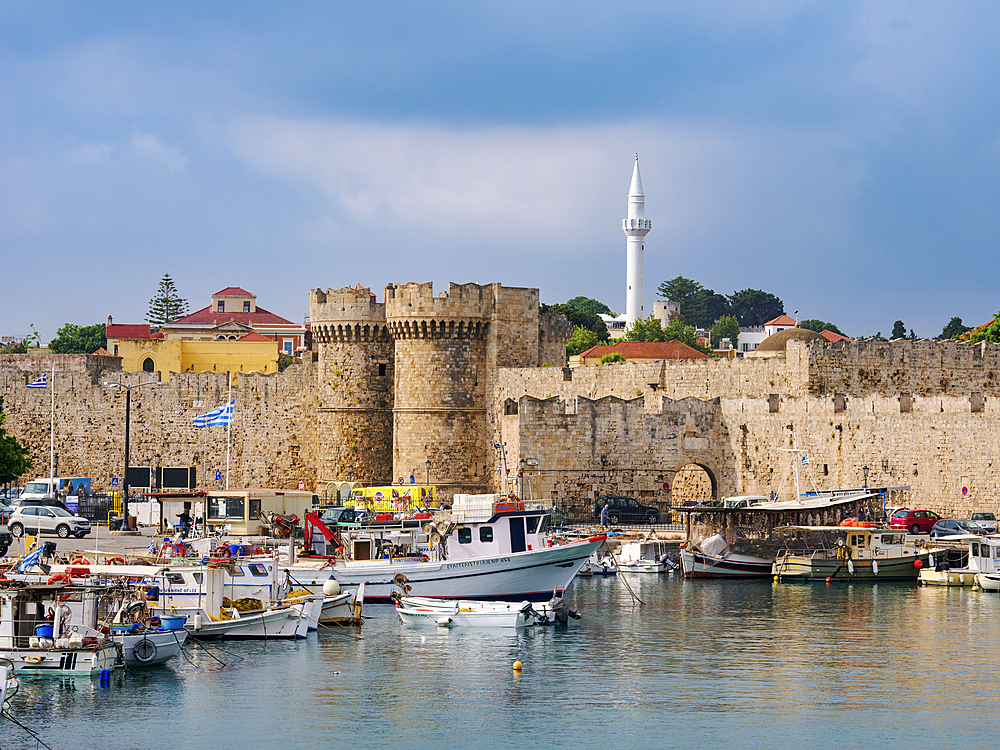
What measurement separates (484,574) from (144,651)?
8631mm

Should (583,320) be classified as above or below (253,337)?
above

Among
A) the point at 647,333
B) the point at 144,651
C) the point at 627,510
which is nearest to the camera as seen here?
the point at 144,651

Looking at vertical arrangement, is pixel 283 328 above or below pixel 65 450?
above

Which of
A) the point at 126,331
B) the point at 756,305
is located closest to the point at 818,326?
the point at 756,305

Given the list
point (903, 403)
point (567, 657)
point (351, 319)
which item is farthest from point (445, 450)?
point (567, 657)

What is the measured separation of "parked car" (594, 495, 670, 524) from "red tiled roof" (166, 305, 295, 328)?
6659 cm

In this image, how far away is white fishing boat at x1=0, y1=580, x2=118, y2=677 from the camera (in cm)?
2342

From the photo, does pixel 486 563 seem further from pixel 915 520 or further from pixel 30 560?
pixel 915 520

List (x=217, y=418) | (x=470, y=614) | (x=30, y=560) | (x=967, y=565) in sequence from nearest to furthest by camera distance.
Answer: (x=30, y=560) → (x=470, y=614) → (x=967, y=565) → (x=217, y=418)

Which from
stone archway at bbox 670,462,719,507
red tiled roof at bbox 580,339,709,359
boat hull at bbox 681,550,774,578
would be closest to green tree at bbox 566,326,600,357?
red tiled roof at bbox 580,339,709,359

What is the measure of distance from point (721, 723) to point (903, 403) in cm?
1892

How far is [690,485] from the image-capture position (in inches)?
1865

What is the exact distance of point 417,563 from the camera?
3228 cm

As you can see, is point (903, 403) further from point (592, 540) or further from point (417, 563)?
point (417, 563)
